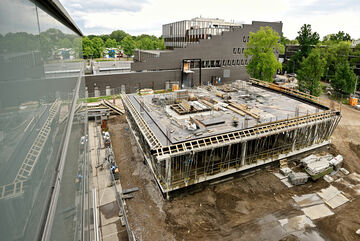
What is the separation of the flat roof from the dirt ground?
4.23 m

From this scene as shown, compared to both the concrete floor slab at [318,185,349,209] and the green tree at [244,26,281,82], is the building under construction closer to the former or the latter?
the concrete floor slab at [318,185,349,209]

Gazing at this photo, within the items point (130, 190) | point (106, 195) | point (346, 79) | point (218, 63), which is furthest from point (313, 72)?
point (106, 195)

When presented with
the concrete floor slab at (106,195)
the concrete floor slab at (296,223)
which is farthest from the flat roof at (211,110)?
the concrete floor slab at (296,223)

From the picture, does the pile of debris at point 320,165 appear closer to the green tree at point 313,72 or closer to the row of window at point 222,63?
the green tree at point 313,72

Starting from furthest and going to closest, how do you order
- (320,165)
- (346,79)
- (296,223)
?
1. (346,79)
2. (320,165)
3. (296,223)

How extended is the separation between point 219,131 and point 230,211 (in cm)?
589

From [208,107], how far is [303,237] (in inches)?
534

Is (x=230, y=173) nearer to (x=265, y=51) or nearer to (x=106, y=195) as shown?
(x=106, y=195)

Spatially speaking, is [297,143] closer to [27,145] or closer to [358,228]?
[358,228]

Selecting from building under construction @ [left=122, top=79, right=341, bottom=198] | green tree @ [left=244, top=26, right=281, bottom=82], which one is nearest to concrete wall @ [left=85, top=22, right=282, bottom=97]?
green tree @ [left=244, top=26, right=281, bottom=82]

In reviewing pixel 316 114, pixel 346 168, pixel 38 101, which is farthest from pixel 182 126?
pixel 38 101

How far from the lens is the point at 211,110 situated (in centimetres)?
2247

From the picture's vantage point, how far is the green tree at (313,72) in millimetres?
36656

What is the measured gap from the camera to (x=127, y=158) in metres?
21.5
